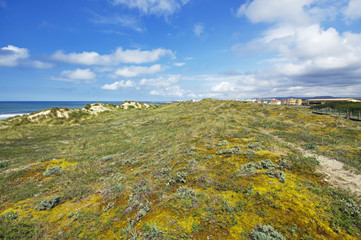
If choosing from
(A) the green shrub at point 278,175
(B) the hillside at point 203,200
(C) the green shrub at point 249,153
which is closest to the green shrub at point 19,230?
(B) the hillside at point 203,200

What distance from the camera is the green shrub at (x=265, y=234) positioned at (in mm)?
4863

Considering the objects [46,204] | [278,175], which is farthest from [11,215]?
[278,175]

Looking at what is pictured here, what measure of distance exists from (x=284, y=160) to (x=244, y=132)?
25.1ft

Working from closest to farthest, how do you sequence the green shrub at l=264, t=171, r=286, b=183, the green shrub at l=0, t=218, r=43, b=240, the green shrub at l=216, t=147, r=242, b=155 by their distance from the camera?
the green shrub at l=0, t=218, r=43, b=240 → the green shrub at l=264, t=171, r=286, b=183 → the green shrub at l=216, t=147, r=242, b=155

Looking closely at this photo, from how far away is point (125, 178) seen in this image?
11.0 metres

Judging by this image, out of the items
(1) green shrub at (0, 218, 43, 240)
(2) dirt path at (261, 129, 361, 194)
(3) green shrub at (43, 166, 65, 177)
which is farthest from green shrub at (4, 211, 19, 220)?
(2) dirt path at (261, 129, 361, 194)

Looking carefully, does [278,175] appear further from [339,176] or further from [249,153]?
[339,176]

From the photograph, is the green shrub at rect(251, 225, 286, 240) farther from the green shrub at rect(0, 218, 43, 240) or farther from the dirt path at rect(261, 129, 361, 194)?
the green shrub at rect(0, 218, 43, 240)

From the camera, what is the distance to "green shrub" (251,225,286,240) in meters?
4.86

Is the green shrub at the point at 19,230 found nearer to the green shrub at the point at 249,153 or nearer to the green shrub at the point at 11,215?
the green shrub at the point at 11,215

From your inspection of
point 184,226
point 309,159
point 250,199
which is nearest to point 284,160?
point 309,159

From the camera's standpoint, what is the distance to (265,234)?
4.98 m

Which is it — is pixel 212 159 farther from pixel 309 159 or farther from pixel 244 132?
pixel 244 132

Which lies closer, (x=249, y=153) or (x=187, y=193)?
(x=187, y=193)
